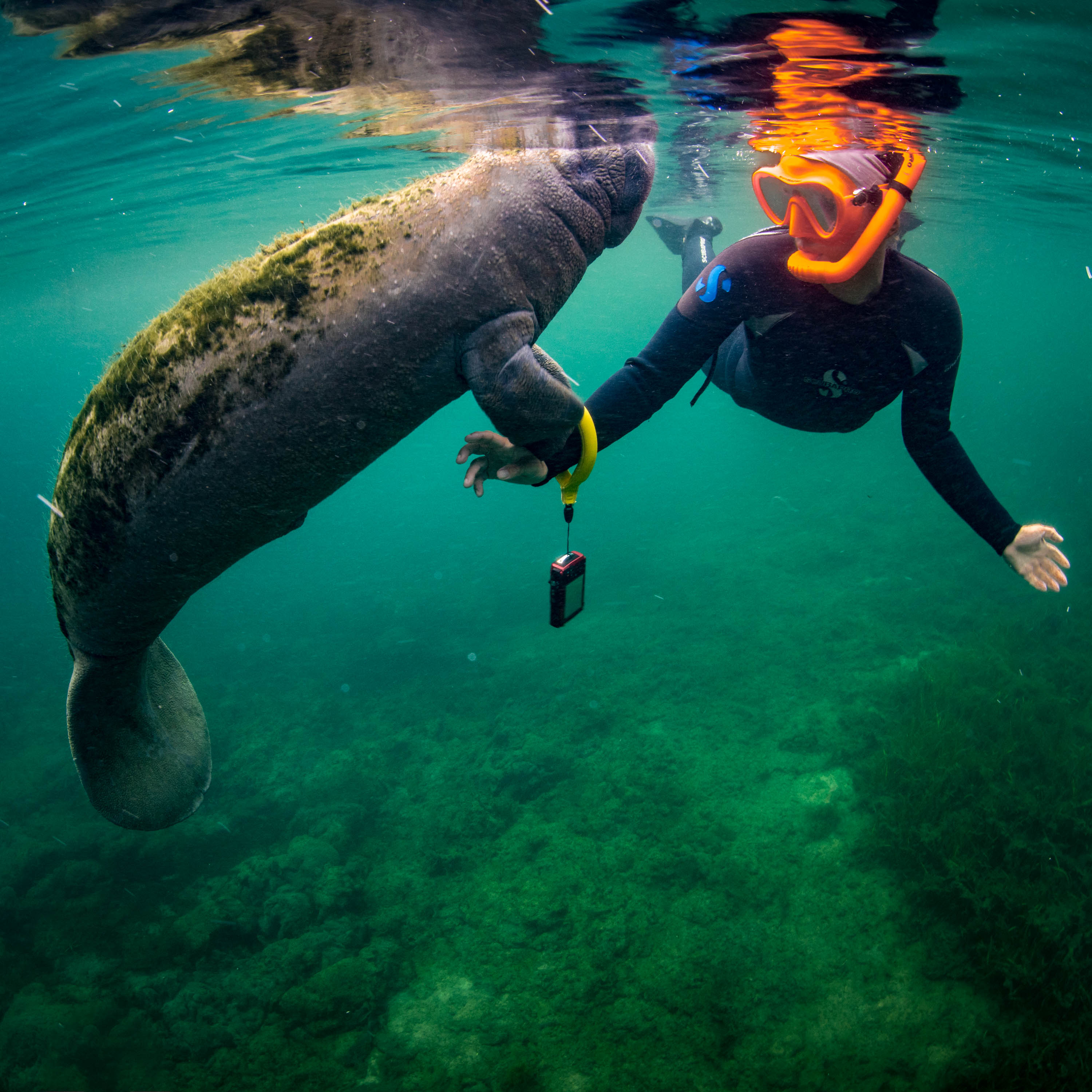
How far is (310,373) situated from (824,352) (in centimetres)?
234

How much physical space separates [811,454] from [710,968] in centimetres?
3373

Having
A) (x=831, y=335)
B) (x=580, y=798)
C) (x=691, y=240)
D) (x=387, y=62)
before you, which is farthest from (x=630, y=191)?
(x=580, y=798)

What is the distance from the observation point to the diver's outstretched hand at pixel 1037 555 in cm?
300

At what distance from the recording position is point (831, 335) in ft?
9.57

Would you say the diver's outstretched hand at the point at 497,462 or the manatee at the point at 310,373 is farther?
the diver's outstretched hand at the point at 497,462

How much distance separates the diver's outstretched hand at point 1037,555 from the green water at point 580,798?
13.9 feet

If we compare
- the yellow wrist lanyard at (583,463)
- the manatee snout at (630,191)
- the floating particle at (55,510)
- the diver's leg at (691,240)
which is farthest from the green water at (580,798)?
the floating particle at (55,510)

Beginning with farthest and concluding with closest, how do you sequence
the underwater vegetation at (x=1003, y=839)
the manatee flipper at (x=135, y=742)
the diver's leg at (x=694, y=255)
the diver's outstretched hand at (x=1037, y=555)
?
the diver's leg at (x=694, y=255) < the underwater vegetation at (x=1003, y=839) < the diver's outstretched hand at (x=1037, y=555) < the manatee flipper at (x=135, y=742)

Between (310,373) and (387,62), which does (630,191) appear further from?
(387,62)

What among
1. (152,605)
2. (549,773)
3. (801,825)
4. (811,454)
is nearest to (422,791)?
(549,773)

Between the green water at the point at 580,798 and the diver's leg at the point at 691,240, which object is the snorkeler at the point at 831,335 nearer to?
the diver's leg at the point at 691,240

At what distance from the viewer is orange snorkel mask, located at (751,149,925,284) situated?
247 cm

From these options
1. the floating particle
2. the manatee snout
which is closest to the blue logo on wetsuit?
the manatee snout

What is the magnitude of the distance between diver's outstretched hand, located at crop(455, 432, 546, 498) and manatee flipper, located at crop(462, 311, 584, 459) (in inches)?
4.0
